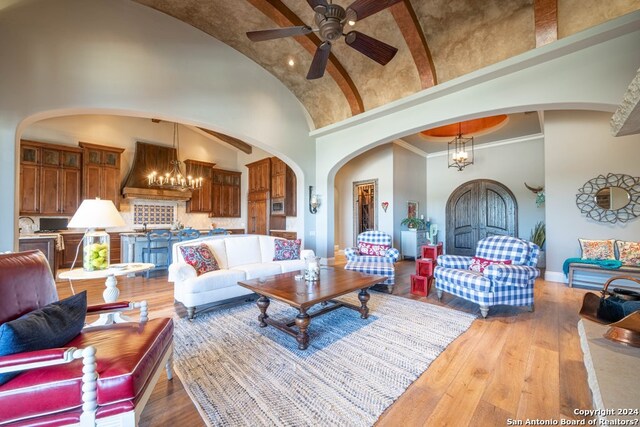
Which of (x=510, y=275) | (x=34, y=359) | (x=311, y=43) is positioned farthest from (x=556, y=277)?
(x=34, y=359)

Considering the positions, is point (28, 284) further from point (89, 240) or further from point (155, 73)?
point (155, 73)

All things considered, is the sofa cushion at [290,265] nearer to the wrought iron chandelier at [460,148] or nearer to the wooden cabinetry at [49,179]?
the wrought iron chandelier at [460,148]

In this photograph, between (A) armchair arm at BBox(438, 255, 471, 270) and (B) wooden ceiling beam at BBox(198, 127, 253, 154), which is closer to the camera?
(A) armchair arm at BBox(438, 255, 471, 270)

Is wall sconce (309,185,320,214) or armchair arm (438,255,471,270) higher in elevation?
wall sconce (309,185,320,214)

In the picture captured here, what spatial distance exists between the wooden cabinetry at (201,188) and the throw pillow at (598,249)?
30.4ft

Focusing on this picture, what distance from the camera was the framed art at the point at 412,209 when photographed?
7.34 m

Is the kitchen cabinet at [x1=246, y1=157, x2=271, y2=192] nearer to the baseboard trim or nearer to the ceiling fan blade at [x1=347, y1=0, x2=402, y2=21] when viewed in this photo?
the ceiling fan blade at [x1=347, y1=0, x2=402, y2=21]

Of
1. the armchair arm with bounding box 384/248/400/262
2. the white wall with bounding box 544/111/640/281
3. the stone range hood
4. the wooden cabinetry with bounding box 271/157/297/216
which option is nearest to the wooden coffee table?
the armchair arm with bounding box 384/248/400/262

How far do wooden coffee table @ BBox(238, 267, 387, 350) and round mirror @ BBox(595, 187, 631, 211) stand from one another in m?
4.26

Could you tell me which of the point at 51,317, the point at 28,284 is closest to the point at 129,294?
the point at 28,284

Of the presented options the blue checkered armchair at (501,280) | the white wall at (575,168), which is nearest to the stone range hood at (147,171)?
the blue checkered armchair at (501,280)

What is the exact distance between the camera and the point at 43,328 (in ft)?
4.15

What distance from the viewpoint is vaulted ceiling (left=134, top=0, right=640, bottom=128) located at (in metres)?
3.11

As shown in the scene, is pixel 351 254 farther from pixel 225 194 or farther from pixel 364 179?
pixel 225 194
